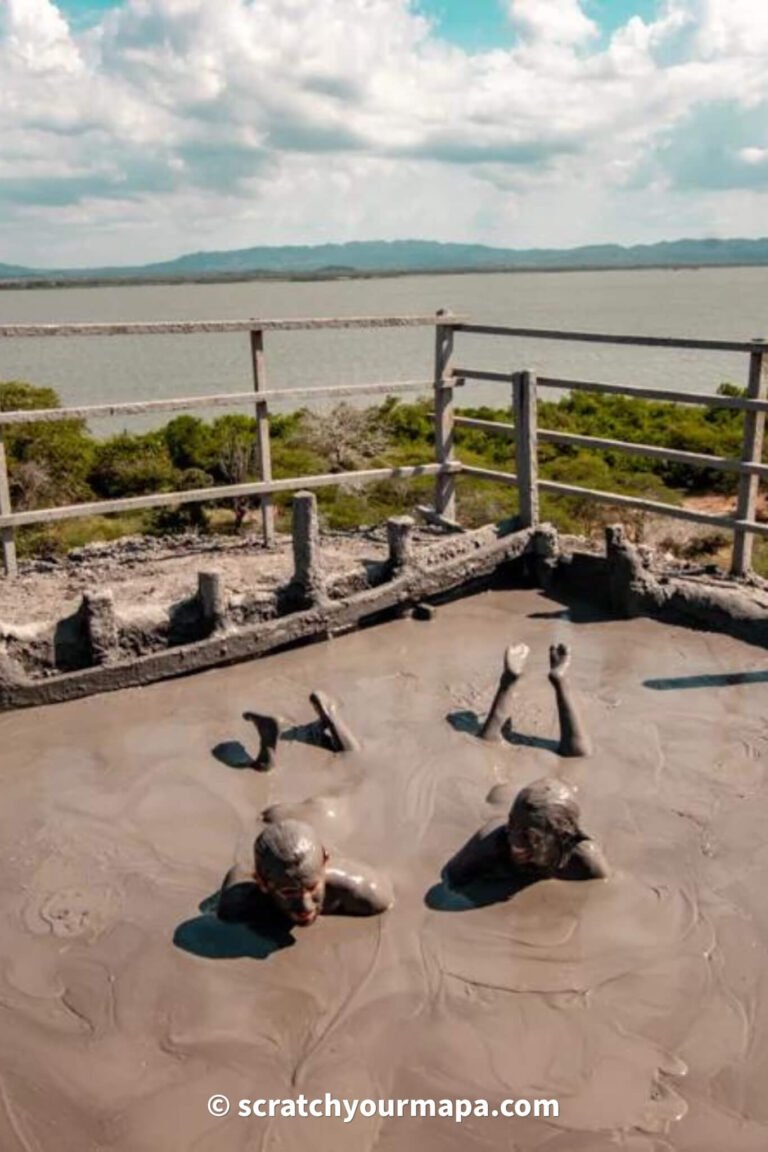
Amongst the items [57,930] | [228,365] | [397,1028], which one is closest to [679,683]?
[397,1028]

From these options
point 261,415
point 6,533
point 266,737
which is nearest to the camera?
point 266,737

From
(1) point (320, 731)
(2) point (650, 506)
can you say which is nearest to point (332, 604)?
(1) point (320, 731)

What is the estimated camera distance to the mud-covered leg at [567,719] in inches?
185

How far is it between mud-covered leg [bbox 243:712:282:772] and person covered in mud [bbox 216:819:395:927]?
3.14 ft

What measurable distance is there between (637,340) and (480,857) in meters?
4.52

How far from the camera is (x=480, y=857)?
3.72m

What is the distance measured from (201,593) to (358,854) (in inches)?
85.9

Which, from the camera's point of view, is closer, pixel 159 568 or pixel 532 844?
pixel 532 844

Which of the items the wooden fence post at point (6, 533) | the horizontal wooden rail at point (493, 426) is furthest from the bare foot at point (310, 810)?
the horizontal wooden rail at point (493, 426)

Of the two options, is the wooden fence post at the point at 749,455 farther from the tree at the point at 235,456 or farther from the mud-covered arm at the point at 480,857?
the tree at the point at 235,456

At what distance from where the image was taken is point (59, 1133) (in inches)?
109

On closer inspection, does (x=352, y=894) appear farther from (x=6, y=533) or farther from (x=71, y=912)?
(x=6, y=533)

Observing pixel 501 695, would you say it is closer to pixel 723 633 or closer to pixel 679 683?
pixel 679 683

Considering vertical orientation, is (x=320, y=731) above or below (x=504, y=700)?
below
